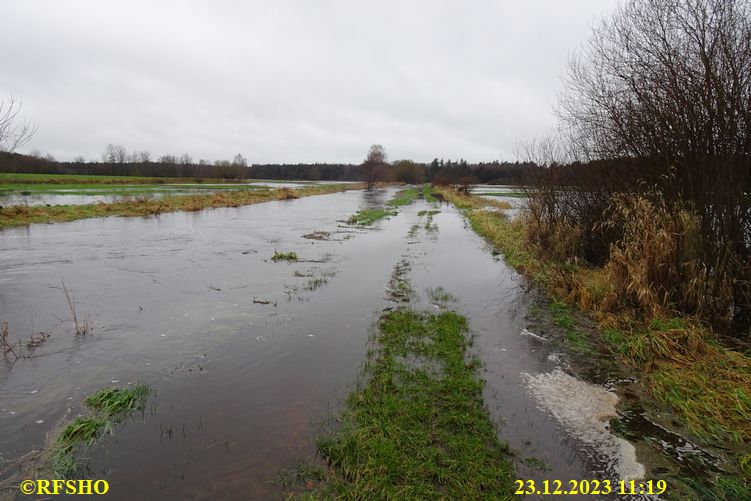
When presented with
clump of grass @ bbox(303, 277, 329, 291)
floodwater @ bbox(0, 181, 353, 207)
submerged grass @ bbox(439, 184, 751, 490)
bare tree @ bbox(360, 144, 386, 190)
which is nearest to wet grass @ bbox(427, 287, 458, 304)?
submerged grass @ bbox(439, 184, 751, 490)

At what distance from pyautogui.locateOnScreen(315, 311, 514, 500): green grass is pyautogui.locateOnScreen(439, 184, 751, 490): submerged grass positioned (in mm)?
2395

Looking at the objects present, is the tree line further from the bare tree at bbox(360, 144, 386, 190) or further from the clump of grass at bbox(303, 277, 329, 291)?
the clump of grass at bbox(303, 277, 329, 291)

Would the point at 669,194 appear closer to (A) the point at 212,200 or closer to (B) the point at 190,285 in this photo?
(B) the point at 190,285

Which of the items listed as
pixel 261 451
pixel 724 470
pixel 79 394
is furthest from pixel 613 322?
pixel 79 394

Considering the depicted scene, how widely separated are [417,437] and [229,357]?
3884 millimetres

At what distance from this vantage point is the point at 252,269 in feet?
46.1

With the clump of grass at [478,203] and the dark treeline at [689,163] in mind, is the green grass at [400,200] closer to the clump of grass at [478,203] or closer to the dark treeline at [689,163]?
the clump of grass at [478,203]

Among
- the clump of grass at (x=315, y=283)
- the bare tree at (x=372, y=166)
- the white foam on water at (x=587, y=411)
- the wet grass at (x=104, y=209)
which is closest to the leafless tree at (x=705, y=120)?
the white foam on water at (x=587, y=411)

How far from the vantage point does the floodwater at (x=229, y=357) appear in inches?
178

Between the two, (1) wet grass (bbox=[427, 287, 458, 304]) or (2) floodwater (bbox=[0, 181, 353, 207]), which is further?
(2) floodwater (bbox=[0, 181, 353, 207])

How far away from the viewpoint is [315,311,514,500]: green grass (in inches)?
161

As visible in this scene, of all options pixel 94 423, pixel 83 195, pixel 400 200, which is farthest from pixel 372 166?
pixel 94 423

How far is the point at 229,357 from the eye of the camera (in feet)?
23.5

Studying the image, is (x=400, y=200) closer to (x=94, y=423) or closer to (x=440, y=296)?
(x=440, y=296)
